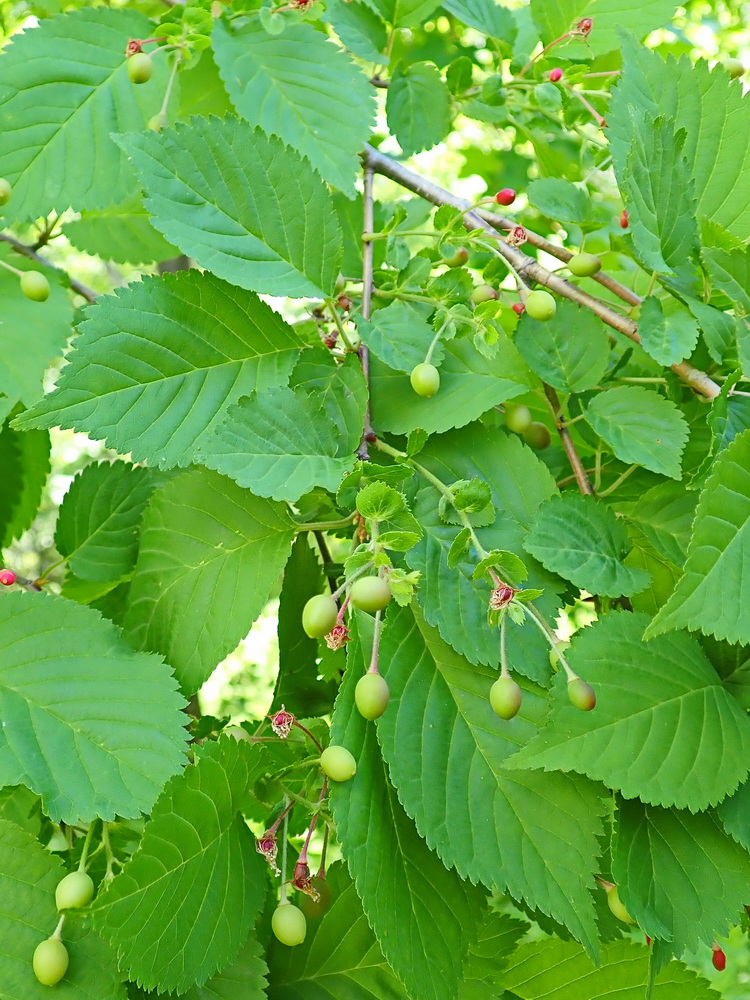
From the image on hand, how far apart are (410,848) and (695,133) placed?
676 millimetres

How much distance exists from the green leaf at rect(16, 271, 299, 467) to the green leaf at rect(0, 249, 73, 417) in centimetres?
17

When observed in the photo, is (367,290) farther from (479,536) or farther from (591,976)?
(591,976)

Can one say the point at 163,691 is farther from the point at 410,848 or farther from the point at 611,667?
the point at 611,667

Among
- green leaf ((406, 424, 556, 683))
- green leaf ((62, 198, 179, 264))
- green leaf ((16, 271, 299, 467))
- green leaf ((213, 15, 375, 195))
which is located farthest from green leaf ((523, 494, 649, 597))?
green leaf ((62, 198, 179, 264))

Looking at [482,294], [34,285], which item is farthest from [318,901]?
[34,285]

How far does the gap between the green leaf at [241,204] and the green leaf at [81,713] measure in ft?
1.04

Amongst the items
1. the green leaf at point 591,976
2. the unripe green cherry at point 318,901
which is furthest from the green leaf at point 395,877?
the green leaf at point 591,976

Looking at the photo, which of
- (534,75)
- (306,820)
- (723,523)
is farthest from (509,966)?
(534,75)

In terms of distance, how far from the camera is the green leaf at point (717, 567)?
1.69 feet

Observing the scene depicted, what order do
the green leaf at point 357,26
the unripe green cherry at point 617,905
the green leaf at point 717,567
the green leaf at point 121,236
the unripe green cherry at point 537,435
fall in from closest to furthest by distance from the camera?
the green leaf at point 717,567 → the unripe green cherry at point 617,905 → the unripe green cherry at point 537,435 → the green leaf at point 357,26 → the green leaf at point 121,236

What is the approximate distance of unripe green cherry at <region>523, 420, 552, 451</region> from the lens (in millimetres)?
825

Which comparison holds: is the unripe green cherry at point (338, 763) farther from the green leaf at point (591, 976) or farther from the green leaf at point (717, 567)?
the green leaf at point (591, 976)

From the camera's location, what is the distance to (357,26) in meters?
0.99

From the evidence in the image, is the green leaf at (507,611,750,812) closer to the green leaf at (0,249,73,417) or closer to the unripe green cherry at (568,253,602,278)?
the unripe green cherry at (568,253,602,278)
